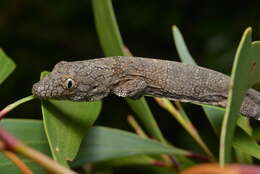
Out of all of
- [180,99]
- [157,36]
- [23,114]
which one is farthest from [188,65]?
[23,114]

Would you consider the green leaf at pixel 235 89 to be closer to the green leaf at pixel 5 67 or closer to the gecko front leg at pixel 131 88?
the gecko front leg at pixel 131 88

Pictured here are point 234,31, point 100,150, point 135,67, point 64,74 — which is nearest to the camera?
point 100,150

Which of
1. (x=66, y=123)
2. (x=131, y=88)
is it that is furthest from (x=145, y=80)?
(x=66, y=123)

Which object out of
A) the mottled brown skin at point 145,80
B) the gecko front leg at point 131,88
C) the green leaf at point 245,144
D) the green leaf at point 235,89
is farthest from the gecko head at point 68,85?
the green leaf at point 235,89

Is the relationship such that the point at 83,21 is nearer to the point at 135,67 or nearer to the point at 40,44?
the point at 40,44

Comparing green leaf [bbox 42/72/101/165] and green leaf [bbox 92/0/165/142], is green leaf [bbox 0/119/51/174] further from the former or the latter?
green leaf [bbox 92/0/165/142]

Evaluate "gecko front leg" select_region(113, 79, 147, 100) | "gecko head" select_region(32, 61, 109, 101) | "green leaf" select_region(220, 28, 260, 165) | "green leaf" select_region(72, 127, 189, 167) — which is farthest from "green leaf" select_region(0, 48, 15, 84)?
"green leaf" select_region(220, 28, 260, 165)
